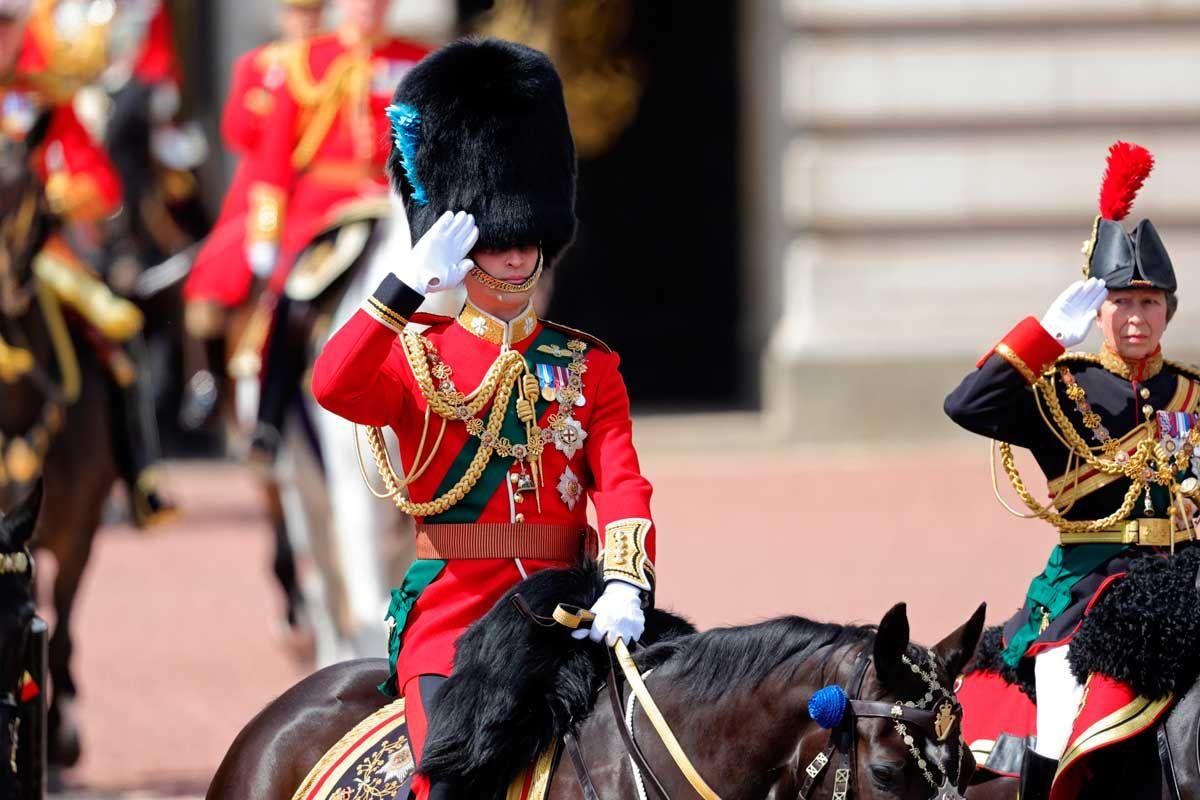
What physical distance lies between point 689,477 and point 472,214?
887cm

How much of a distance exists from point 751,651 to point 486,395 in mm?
664

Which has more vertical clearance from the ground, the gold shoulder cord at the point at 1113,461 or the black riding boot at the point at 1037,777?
the gold shoulder cord at the point at 1113,461

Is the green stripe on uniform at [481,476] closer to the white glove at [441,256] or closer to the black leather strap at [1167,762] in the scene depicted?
the white glove at [441,256]

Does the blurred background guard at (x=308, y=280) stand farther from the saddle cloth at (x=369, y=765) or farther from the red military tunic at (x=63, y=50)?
the saddle cloth at (x=369, y=765)

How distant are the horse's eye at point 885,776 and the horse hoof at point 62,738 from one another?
4101 millimetres

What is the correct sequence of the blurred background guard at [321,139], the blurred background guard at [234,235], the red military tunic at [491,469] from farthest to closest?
the blurred background guard at [234,235] → the blurred background guard at [321,139] → the red military tunic at [491,469]

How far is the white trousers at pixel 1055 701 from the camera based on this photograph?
4.43 m

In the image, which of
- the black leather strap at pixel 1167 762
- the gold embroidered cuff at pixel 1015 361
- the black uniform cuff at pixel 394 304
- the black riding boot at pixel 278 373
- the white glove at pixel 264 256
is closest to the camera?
the black uniform cuff at pixel 394 304

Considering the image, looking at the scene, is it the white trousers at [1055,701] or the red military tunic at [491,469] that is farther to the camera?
the white trousers at [1055,701]

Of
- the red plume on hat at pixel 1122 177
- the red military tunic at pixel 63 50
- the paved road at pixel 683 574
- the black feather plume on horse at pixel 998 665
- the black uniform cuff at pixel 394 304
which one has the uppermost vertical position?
the red military tunic at pixel 63 50

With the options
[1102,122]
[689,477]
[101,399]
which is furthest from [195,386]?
[1102,122]

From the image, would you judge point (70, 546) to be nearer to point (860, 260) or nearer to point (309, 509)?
point (309, 509)

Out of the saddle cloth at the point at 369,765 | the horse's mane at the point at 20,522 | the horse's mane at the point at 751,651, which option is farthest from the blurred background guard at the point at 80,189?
the horse's mane at the point at 751,651

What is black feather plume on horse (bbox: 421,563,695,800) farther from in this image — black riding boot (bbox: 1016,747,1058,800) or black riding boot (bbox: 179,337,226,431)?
black riding boot (bbox: 179,337,226,431)
